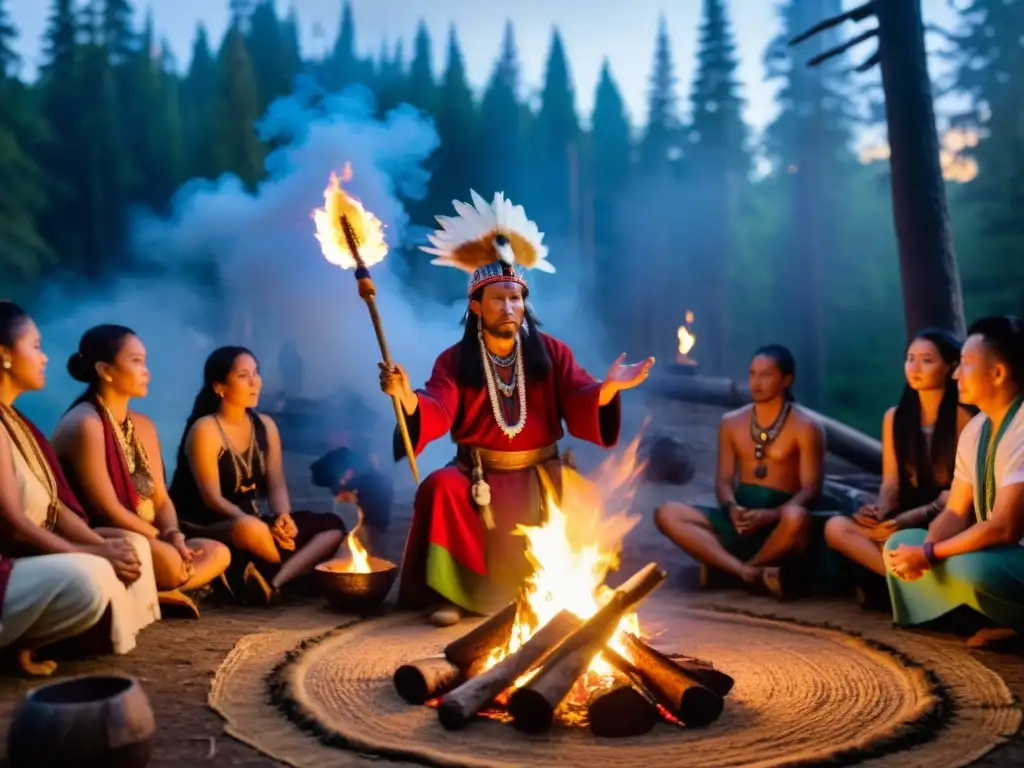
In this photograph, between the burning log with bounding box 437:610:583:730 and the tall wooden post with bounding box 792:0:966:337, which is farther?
the tall wooden post with bounding box 792:0:966:337

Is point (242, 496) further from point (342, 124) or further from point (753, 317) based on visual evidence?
point (753, 317)

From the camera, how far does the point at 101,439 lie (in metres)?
4.38

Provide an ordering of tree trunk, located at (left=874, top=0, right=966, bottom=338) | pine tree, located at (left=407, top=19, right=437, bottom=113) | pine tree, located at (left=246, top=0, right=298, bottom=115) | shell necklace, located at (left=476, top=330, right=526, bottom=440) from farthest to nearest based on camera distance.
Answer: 1. pine tree, located at (left=407, top=19, right=437, bottom=113)
2. pine tree, located at (left=246, top=0, right=298, bottom=115)
3. tree trunk, located at (left=874, top=0, right=966, bottom=338)
4. shell necklace, located at (left=476, top=330, right=526, bottom=440)

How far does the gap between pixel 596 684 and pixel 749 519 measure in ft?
6.57

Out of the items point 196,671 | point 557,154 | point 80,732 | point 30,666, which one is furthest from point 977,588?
point 557,154

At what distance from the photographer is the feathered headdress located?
498 centimetres

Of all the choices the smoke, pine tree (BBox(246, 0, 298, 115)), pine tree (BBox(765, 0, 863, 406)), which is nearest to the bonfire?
the smoke

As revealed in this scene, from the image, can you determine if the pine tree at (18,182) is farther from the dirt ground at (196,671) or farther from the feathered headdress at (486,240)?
the feathered headdress at (486,240)

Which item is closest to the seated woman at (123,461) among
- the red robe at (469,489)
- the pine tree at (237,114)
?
the red robe at (469,489)

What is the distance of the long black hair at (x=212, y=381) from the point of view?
204 inches

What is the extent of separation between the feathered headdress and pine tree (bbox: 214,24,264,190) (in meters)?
9.30

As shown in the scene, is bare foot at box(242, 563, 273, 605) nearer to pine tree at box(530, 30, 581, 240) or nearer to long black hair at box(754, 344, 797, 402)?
long black hair at box(754, 344, 797, 402)

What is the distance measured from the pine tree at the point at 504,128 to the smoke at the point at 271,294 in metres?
4.66

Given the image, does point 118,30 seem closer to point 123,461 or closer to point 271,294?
point 271,294
